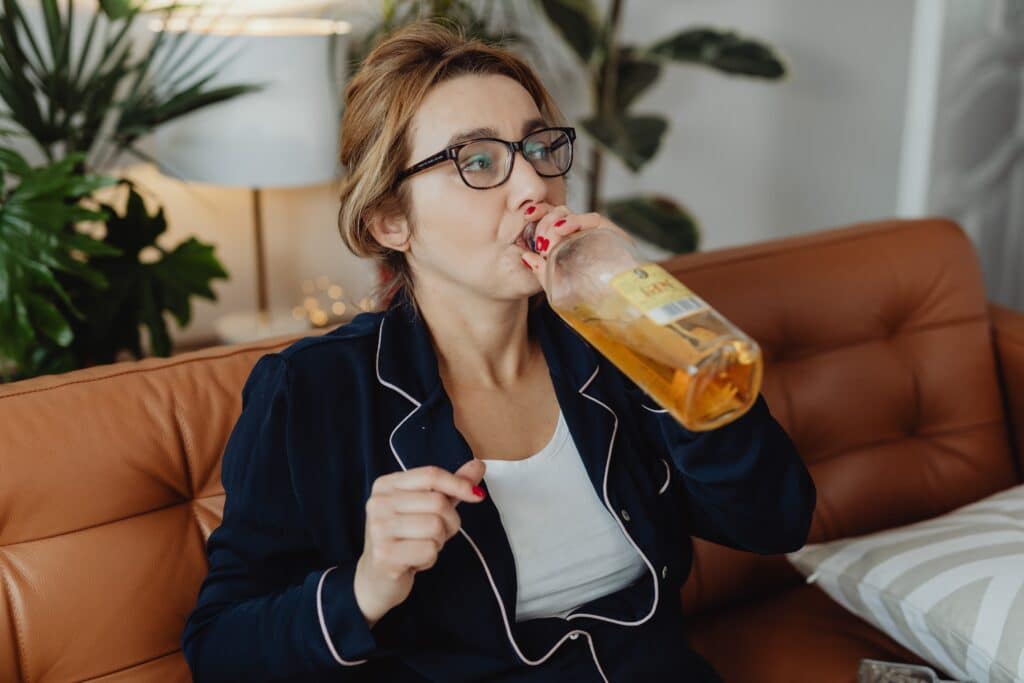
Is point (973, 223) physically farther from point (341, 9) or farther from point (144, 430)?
point (144, 430)

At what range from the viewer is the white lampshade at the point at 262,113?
6.78 feet

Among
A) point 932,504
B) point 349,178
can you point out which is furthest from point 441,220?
point 932,504

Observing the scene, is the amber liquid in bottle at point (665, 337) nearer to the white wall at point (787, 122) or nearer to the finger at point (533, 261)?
the finger at point (533, 261)

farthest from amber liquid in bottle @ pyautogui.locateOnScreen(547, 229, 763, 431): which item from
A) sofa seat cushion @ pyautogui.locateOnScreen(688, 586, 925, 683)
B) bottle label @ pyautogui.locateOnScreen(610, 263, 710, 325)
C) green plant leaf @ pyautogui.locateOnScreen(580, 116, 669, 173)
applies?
green plant leaf @ pyautogui.locateOnScreen(580, 116, 669, 173)

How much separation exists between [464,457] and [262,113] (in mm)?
1161

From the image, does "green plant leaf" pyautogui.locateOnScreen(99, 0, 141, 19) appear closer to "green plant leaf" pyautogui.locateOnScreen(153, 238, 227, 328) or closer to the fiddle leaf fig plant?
"green plant leaf" pyautogui.locateOnScreen(153, 238, 227, 328)

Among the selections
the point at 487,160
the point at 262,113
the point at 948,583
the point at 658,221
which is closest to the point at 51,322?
the point at 262,113

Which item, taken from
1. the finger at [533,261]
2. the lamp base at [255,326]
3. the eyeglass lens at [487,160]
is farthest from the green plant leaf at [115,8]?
the finger at [533,261]

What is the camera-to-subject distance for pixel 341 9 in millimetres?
2500

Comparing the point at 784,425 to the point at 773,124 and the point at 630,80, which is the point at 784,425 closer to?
the point at 630,80

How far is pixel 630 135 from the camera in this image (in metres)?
2.55

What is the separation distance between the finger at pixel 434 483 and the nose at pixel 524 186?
0.34 metres

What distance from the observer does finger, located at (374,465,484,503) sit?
→ 3.19 ft

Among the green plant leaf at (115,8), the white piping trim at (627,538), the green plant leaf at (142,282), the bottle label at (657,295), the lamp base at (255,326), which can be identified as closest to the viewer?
the bottle label at (657,295)
